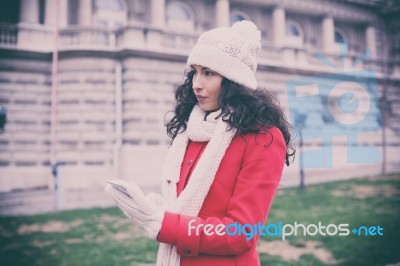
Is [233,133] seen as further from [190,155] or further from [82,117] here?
[82,117]

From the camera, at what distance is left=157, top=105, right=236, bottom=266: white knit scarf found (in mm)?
1358

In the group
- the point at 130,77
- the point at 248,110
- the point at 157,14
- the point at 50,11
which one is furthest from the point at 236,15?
the point at 248,110

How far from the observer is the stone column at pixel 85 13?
21.2 ft

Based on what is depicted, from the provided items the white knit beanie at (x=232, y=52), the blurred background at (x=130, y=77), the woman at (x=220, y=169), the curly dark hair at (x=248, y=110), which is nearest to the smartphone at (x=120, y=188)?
the woman at (x=220, y=169)

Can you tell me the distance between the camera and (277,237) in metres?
4.54

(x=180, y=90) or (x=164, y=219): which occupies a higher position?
(x=180, y=90)

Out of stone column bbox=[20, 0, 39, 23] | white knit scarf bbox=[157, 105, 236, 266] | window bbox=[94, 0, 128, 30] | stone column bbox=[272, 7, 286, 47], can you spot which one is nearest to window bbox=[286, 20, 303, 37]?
stone column bbox=[272, 7, 286, 47]

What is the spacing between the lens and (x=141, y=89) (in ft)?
25.1

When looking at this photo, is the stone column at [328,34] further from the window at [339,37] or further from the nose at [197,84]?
the nose at [197,84]

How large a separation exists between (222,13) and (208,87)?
641cm

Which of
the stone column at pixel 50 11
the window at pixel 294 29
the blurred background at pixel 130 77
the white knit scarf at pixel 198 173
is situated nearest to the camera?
the white knit scarf at pixel 198 173

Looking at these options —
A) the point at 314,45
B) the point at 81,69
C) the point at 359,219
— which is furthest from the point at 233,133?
the point at 81,69

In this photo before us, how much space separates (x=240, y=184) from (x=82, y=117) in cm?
633

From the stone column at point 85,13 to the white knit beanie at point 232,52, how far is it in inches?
216
